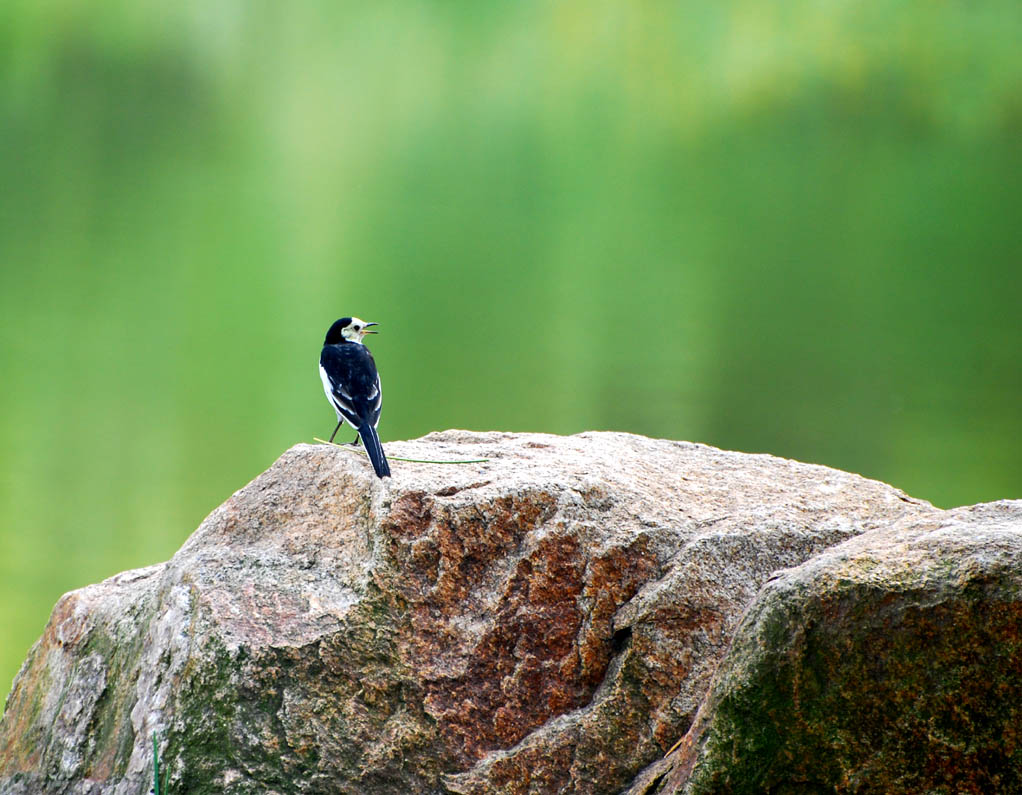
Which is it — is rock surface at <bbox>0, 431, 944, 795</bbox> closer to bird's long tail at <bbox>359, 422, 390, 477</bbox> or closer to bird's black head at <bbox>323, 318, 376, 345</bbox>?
bird's long tail at <bbox>359, 422, 390, 477</bbox>

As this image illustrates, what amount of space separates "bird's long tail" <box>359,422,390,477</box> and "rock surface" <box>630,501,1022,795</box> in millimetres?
932

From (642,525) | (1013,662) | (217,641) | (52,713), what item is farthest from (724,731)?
(52,713)

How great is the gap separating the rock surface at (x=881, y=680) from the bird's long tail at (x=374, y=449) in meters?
0.93

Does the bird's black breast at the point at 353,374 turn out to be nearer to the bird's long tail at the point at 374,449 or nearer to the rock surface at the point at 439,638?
the bird's long tail at the point at 374,449

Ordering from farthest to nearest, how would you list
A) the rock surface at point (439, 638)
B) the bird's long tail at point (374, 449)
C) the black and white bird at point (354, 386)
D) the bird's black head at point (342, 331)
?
the bird's black head at point (342, 331) → the black and white bird at point (354, 386) → the bird's long tail at point (374, 449) → the rock surface at point (439, 638)

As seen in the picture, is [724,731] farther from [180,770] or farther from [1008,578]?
[180,770]

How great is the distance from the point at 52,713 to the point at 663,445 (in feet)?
5.71

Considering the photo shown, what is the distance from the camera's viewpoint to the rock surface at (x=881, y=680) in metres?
1.52

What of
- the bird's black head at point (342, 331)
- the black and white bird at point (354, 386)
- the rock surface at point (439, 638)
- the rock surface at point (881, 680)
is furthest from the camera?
the bird's black head at point (342, 331)

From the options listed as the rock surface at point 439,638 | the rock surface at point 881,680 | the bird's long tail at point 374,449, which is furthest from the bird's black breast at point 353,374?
the rock surface at point 881,680

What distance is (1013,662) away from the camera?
151 centimetres

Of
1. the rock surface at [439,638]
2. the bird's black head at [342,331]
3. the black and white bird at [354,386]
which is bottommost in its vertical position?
the rock surface at [439,638]

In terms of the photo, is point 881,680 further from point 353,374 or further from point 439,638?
point 353,374

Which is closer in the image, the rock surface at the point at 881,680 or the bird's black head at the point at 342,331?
the rock surface at the point at 881,680
